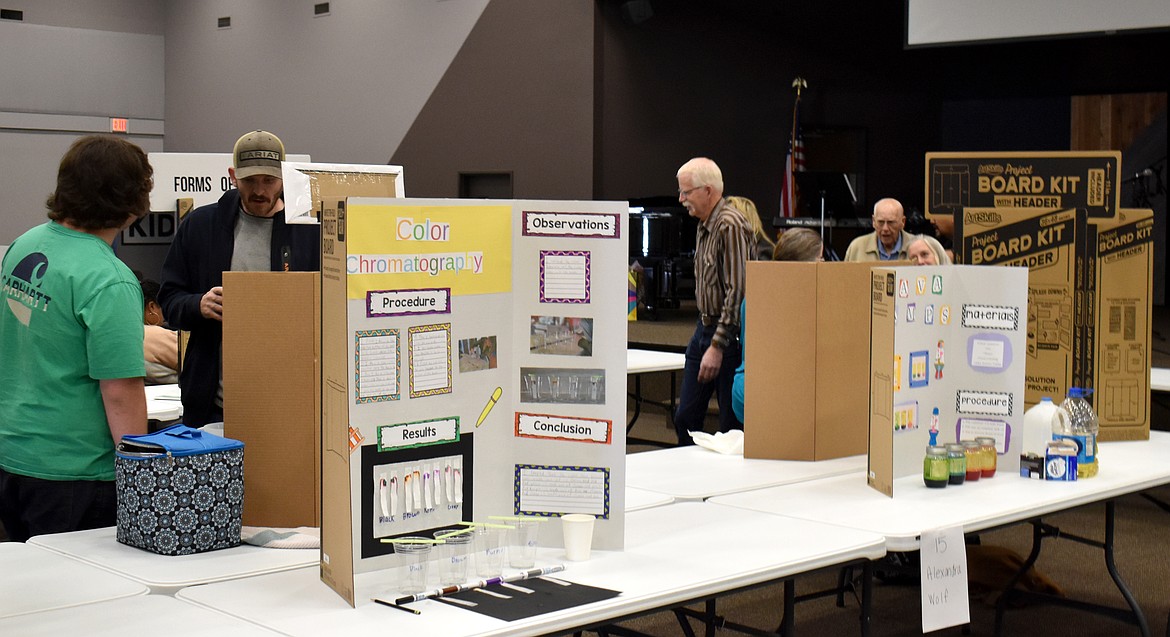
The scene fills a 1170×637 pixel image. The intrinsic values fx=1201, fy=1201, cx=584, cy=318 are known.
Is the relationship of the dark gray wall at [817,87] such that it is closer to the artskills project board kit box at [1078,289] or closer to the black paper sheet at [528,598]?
the artskills project board kit box at [1078,289]

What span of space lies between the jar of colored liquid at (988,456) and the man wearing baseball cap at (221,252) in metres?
1.69

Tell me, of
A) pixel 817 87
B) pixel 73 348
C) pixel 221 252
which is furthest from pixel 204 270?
pixel 817 87

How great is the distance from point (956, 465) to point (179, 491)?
5.38ft

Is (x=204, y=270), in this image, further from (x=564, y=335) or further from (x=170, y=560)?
(x=564, y=335)

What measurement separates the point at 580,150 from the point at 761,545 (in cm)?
713

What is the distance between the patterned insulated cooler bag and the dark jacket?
85 cm

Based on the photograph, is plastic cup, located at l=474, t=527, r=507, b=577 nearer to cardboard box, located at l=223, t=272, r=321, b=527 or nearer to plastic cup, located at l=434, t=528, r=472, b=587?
plastic cup, located at l=434, t=528, r=472, b=587

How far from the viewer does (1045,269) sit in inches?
123

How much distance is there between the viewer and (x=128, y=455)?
79.2 inches

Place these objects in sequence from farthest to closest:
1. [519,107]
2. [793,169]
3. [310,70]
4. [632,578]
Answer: [310,70] → [793,169] → [519,107] → [632,578]

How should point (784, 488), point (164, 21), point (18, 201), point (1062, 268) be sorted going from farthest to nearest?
point (164, 21)
point (18, 201)
point (1062, 268)
point (784, 488)

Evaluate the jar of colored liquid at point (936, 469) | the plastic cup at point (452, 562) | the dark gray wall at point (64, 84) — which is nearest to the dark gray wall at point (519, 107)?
the dark gray wall at point (64, 84)

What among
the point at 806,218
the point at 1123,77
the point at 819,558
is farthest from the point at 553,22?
the point at 819,558

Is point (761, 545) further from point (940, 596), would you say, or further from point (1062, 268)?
point (1062, 268)
